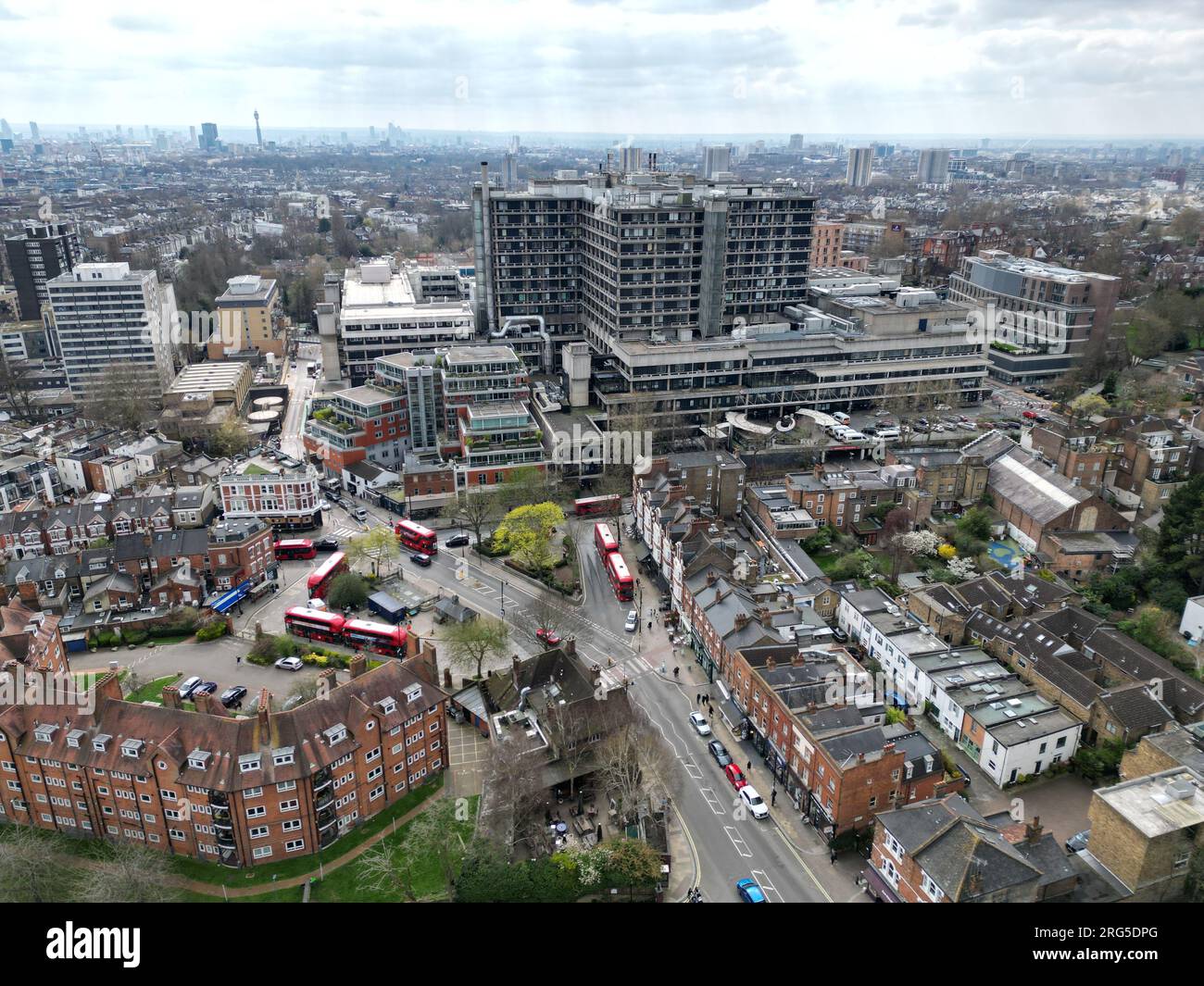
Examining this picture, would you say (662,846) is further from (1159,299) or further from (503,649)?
(1159,299)

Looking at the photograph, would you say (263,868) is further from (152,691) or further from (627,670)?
(627,670)

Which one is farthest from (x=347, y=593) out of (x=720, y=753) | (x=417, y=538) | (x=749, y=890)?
(x=749, y=890)

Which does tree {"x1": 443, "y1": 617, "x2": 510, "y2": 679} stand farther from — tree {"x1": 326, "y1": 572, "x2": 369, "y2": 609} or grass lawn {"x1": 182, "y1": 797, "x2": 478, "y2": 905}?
grass lawn {"x1": 182, "y1": 797, "x2": 478, "y2": 905}

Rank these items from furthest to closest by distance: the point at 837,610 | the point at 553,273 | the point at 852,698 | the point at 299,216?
1. the point at 299,216
2. the point at 553,273
3. the point at 837,610
4. the point at 852,698

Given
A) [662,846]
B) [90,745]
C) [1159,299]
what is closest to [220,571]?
[90,745]

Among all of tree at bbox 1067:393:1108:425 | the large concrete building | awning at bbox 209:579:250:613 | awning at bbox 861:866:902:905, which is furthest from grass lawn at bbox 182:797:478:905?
the large concrete building
